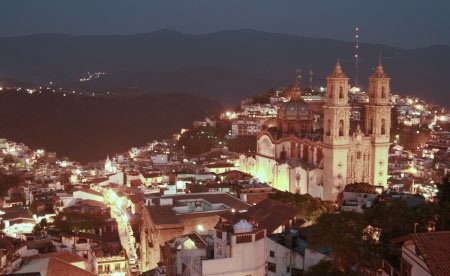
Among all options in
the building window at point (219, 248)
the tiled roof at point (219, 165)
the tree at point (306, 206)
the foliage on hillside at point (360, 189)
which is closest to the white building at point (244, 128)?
the tiled roof at point (219, 165)

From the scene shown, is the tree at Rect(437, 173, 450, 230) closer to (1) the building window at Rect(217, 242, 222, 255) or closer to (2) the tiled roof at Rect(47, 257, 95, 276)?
(1) the building window at Rect(217, 242, 222, 255)

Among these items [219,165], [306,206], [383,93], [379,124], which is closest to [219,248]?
[306,206]

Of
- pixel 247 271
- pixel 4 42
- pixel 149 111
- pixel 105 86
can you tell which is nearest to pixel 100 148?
pixel 149 111

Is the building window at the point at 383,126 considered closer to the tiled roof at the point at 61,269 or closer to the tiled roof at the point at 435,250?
the tiled roof at the point at 61,269

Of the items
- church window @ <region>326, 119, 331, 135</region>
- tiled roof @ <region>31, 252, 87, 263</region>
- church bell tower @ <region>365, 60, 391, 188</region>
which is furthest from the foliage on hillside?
tiled roof @ <region>31, 252, 87, 263</region>

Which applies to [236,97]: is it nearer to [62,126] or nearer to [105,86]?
[105,86]

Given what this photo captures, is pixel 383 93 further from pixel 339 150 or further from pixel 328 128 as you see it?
pixel 339 150

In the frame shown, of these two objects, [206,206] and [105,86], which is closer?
[206,206]
